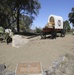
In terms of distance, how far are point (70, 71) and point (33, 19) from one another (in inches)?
797

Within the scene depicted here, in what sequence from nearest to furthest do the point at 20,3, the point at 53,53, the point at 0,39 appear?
1. the point at 53,53
2. the point at 0,39
3. the point at 20,3

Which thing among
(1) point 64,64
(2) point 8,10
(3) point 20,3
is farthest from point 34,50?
(3) point 20,3

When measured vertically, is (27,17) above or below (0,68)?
above

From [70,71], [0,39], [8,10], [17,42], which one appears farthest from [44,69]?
[8,10]

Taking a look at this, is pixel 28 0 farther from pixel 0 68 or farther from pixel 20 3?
pixel 0 68

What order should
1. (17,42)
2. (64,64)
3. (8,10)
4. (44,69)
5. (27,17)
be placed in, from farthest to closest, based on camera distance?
(27,17) → (8,10) → (17,42) → (64,64) → (44,69)

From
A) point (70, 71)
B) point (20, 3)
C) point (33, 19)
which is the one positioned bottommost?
point (70, 71)

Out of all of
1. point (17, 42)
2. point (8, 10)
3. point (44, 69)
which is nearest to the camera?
point (44, 69)

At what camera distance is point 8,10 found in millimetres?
21812

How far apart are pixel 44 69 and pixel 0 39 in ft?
23.4

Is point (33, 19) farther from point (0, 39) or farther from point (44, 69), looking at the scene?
point (44, 69)

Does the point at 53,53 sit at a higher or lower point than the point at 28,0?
lower

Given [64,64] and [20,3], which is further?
[20,3]

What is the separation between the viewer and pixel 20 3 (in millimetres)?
23828
